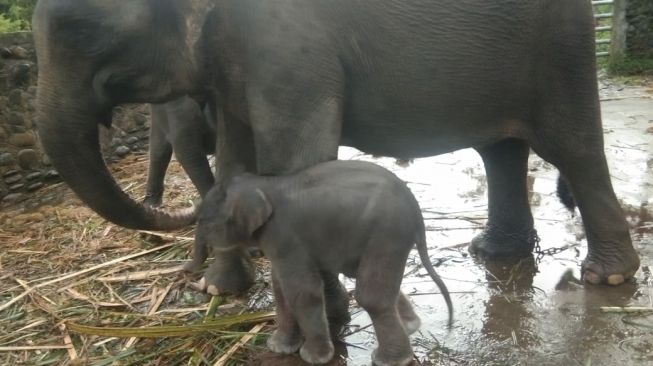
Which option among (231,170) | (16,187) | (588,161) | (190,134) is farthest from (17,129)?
(588,161)

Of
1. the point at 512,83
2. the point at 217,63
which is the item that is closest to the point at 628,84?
the point at 512,83

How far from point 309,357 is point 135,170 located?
431cm

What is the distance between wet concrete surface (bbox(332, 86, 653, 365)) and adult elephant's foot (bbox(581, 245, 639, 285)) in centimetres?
4

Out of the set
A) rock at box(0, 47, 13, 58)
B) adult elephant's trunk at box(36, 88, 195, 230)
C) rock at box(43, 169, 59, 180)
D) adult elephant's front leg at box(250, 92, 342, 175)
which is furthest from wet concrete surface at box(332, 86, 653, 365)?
rock at box(0, 47, 13, 58)

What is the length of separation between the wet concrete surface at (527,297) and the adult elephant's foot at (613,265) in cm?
4

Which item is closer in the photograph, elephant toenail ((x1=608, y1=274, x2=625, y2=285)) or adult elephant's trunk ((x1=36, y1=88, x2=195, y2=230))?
adult elephant's trunk ((x1=36, y1=88, x2=195, y2=230))

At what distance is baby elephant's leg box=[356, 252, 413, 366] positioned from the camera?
90.2 inches

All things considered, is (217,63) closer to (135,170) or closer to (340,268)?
(340,268)

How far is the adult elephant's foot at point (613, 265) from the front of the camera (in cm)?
306

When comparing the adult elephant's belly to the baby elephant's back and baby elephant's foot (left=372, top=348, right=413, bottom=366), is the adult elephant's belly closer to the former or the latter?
the baby elephant's back

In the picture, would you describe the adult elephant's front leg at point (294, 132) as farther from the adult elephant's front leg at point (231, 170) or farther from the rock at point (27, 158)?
the rock at point (27, 158)

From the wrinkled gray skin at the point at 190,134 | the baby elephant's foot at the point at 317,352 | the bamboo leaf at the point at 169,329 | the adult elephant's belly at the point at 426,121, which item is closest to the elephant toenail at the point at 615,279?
the adult elephant's belly at the point at 426,121

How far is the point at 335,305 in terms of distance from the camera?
2.81 m

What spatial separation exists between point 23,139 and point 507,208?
14.5 feet
